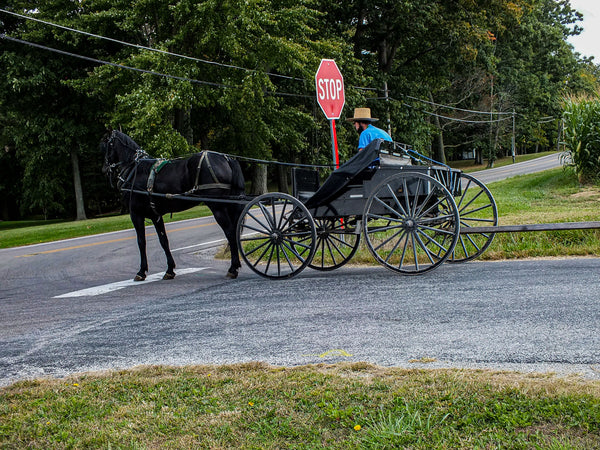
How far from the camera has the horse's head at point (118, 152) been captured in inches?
377

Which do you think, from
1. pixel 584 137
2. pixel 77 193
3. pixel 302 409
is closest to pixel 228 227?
pixel 302 409

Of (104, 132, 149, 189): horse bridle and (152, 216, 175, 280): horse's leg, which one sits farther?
(104, 132, 149, 189): horse bridle

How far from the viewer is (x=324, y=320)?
18.1 ft

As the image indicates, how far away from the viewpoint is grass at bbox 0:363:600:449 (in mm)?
2844

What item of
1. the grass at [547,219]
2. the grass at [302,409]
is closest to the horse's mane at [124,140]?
the grass at [547,219]

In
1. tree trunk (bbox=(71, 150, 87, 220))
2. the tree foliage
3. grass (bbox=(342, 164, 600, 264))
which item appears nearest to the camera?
grass (bbox=(342, 164, 600, 264))

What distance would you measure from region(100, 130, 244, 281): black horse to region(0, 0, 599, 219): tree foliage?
13.3m

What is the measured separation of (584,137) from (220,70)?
16011 millimetres

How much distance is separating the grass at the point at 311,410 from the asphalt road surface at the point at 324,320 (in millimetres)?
483

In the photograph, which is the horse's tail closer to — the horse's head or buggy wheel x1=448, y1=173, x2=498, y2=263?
the horse's head

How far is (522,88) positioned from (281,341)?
202 feet

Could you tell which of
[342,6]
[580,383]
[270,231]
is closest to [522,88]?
[342,6]

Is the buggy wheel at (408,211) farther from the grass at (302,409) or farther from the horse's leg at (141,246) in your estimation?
the horse's leg at (141,246)

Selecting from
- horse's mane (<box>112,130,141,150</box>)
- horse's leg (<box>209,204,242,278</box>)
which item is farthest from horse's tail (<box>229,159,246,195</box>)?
horse's mane (<box>112,130,141,150</box>)
